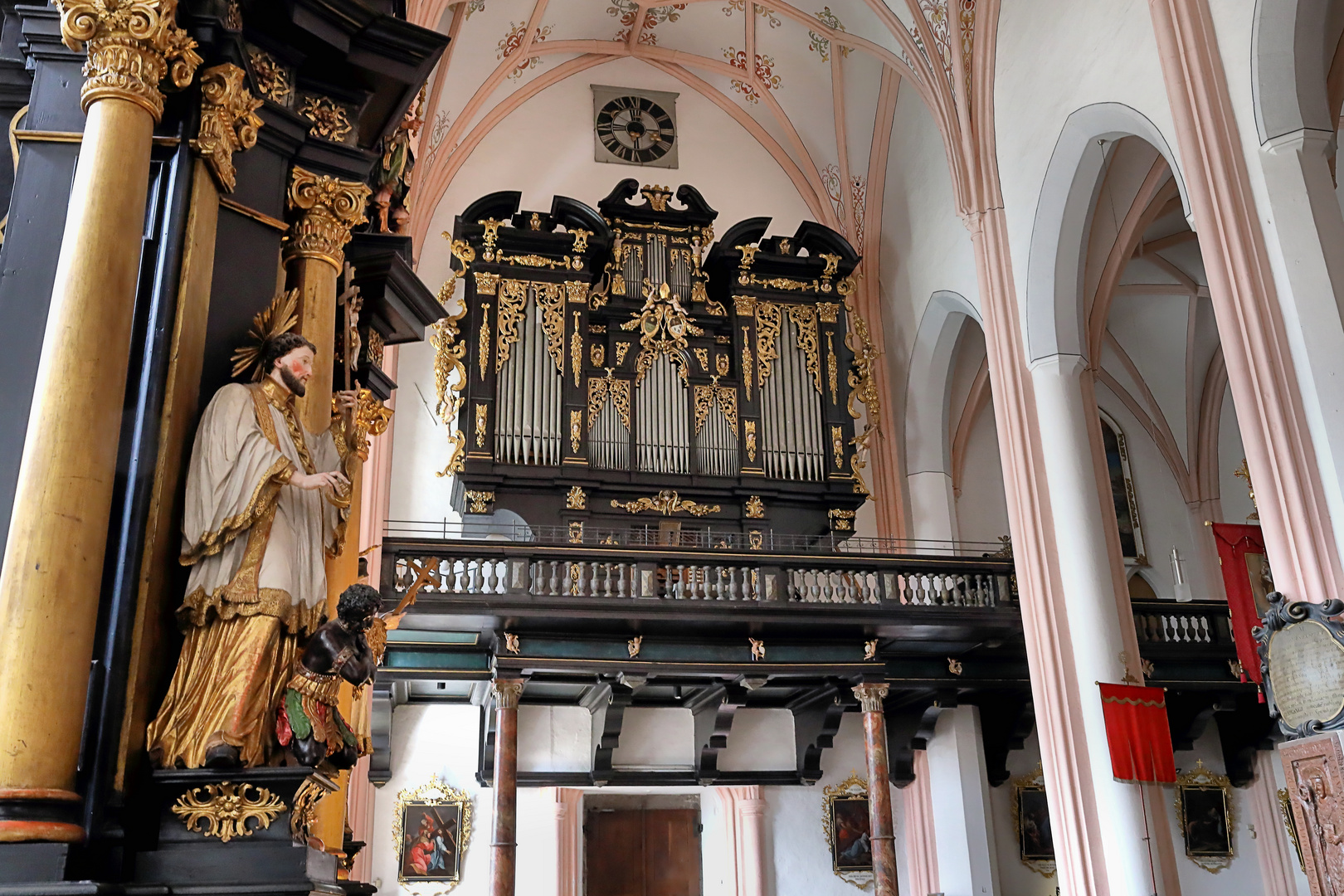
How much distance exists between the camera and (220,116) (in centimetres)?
409

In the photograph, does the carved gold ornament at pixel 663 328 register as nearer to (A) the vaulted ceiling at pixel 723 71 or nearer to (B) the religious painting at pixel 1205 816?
(A) the vaulted ceiling at pixel 723 71

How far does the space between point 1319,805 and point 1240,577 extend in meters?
3.68

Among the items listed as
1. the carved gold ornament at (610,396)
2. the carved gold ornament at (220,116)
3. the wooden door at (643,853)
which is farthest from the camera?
the wooden door at (643,853)

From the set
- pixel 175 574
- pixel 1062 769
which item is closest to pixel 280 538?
pixel 175 574

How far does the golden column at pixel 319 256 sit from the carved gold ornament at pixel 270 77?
0.93 ft

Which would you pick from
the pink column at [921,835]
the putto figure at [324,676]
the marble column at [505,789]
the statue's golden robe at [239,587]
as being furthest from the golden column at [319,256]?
the pink column at [921,835]

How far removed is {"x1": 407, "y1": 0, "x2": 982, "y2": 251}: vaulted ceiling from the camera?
48.7ft

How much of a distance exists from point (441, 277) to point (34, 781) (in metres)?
12.6

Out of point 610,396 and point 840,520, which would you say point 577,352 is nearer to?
point 610,396

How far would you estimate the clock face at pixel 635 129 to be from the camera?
53.7ft

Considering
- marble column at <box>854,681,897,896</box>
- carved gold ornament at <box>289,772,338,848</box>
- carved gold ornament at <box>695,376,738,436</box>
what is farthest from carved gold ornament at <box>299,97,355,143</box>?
marble column at <box>854,681,897,896</box>

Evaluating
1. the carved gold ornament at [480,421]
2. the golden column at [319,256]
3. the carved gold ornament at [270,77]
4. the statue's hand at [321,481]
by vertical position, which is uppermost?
the carved gold ornament at [480,421]

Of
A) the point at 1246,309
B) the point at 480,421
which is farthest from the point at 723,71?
the point at 1246,309

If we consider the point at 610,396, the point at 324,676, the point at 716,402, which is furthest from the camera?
the point at 716,402
